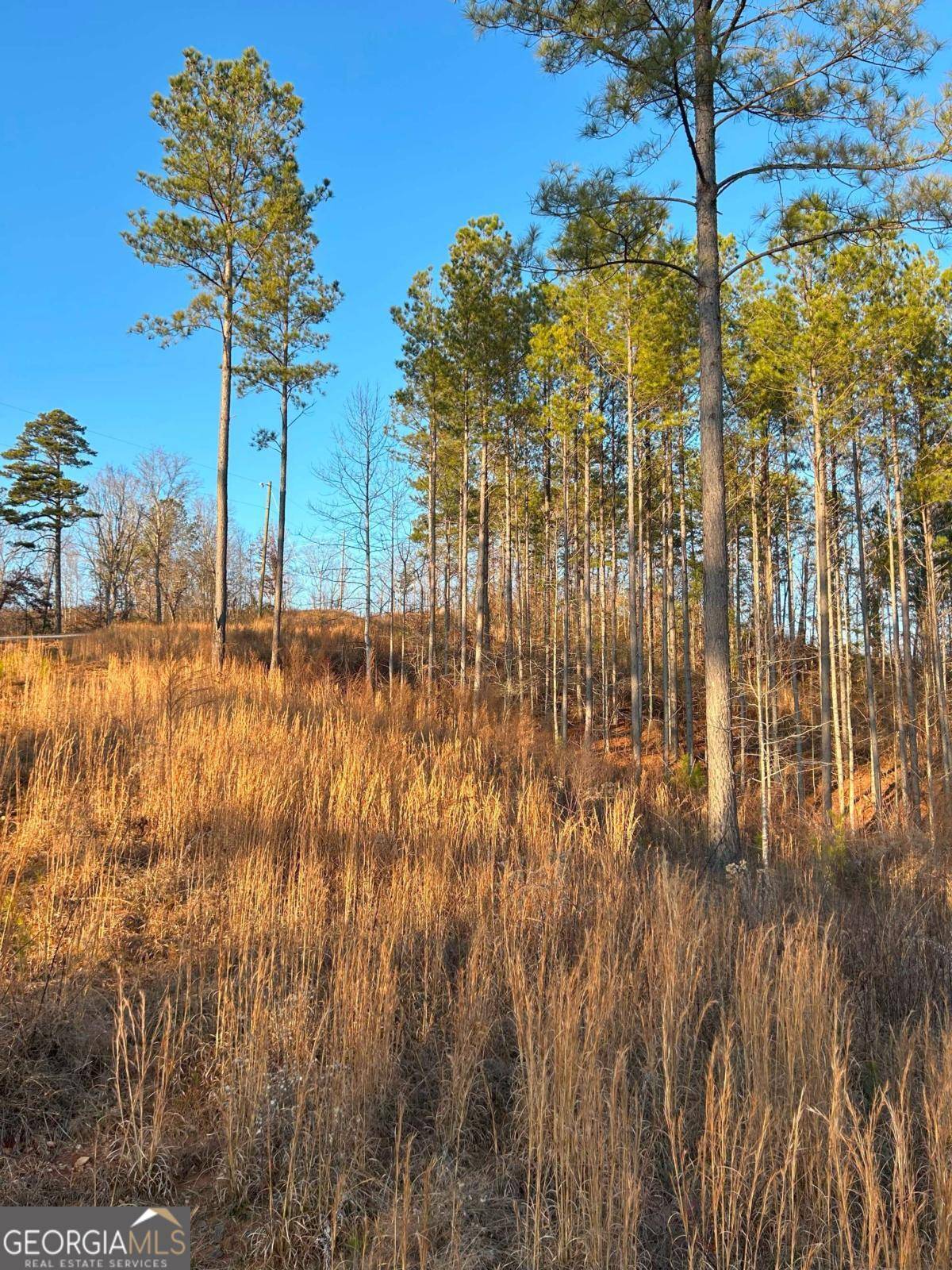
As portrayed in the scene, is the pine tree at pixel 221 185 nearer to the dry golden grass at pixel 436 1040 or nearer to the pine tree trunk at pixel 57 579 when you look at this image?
Answer: the dry golden grass at pixel 436 1040

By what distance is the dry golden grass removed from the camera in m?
1.94

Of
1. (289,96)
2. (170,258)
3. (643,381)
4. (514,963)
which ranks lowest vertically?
(514,963)

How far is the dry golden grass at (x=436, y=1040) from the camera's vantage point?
1943 mm

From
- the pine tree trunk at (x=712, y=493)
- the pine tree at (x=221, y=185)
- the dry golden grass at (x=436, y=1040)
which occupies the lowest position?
the dry golden grass at (x=436, y=1040)

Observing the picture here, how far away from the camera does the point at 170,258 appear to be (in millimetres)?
13500

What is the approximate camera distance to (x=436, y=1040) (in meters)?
2.82

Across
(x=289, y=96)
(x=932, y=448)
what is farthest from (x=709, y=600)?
(x=289, y=96)

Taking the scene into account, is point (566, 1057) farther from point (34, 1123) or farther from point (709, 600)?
point (709, 600)

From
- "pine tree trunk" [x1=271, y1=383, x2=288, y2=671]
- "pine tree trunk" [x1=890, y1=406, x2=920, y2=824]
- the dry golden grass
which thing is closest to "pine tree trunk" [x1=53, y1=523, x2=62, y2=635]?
"pine tree trunk" [x1=271, y1=383, x2=288, y2=671]

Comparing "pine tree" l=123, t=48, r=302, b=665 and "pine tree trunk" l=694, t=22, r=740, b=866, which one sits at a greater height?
"pine tree" l=123, t=48, r=302, b=665

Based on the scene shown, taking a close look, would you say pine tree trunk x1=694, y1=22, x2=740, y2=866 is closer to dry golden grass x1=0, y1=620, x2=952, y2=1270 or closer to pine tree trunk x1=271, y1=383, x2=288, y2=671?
dry golden grass x1=0, y1=620, x2=952, y2=1270

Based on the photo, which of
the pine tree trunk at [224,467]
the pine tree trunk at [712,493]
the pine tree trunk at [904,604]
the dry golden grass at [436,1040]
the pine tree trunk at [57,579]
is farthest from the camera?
the pine tree trunk at [57,579]

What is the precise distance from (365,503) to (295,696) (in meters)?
9.27

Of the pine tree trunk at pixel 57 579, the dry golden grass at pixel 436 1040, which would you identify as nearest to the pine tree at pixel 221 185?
the dry golden grass at pixel 436 1040
